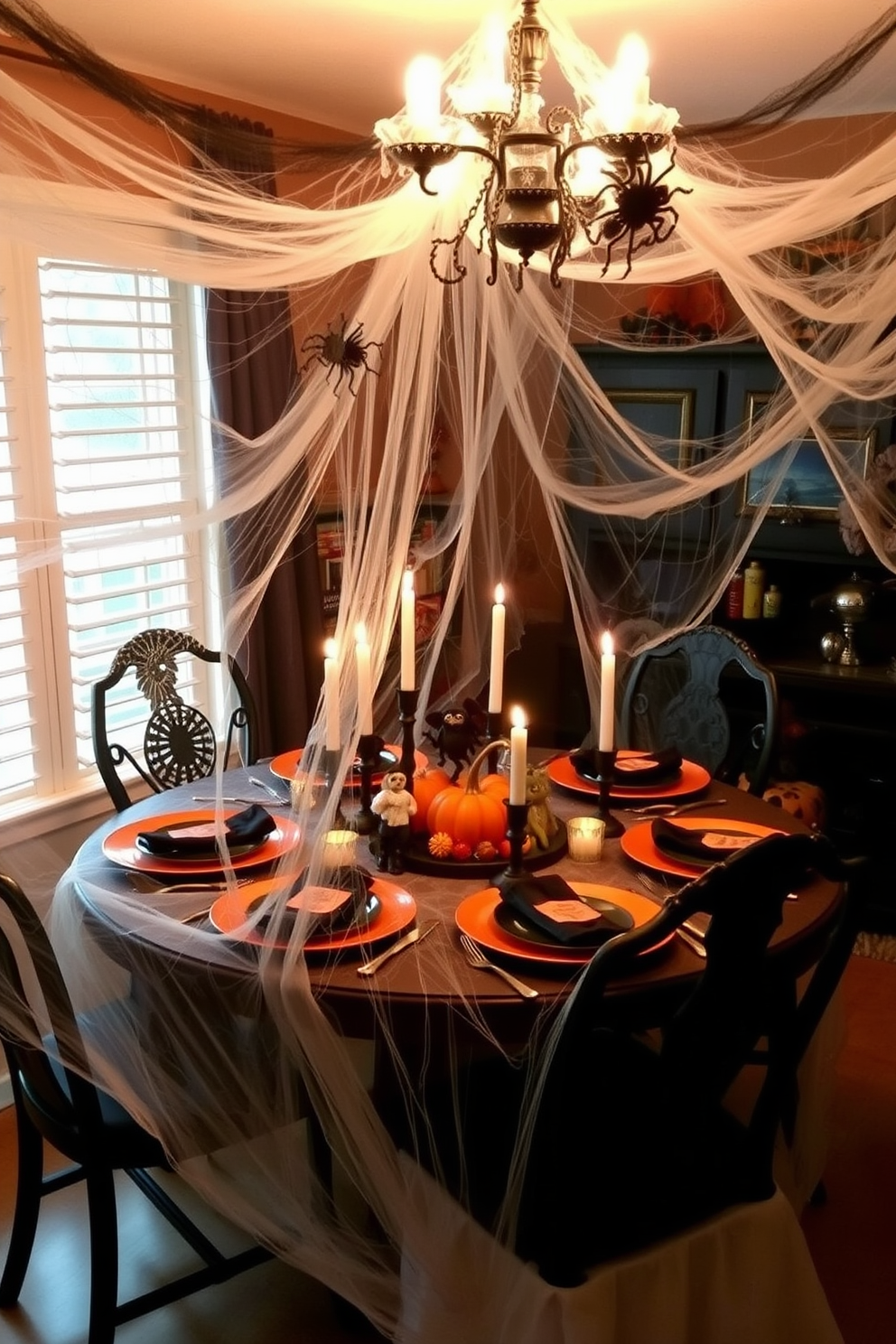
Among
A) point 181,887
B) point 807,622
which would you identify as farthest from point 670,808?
point 807,622

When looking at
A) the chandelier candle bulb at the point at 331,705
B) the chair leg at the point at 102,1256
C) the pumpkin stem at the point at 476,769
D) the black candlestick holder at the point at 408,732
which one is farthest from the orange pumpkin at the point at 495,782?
the chair leg at the point at 102,1256

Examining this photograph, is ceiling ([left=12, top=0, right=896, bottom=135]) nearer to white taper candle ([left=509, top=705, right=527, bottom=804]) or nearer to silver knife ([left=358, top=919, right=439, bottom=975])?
white taper candle ([left=509, top=705, right=527, bottom=804])

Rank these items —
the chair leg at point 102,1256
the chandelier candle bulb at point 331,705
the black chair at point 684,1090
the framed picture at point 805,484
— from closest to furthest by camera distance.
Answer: the black chair at point 684,1090
the chandelier candle bulb at point 331,705
the chair leg at point 102,1256
the framed picture at point 805,484

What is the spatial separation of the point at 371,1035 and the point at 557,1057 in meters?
0.29

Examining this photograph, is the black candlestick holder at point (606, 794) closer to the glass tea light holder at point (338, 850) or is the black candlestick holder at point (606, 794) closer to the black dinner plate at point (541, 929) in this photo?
the black dinner plate at point (541, 929)

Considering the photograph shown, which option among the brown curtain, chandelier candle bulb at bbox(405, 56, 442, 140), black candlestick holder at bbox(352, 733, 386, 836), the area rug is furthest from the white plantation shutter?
the area rug

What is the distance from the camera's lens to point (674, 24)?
7.88ft

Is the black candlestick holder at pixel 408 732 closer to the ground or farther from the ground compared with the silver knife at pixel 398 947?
farther from the ground

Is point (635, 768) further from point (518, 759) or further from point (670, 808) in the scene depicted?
point (518, 759)

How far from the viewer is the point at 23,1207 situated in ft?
6.91

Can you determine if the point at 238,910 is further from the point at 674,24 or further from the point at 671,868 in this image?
the point at 674,24

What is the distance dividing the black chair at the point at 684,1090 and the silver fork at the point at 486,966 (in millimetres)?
108

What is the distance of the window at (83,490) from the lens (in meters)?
2.41

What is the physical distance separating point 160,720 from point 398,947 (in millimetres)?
1157
